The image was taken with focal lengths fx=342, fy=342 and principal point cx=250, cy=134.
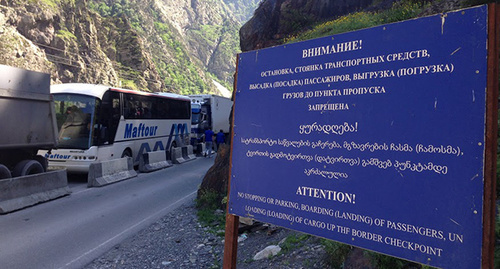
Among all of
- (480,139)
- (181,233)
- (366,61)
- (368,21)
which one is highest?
(368,21)

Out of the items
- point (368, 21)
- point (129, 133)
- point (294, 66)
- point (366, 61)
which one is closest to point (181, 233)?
point (294, 66)

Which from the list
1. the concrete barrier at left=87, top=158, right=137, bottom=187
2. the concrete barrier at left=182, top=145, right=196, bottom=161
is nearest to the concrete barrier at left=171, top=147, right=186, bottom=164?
the concrete barrier at left=182, top=145, right=196, bottom=161

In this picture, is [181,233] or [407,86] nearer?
[407,86]

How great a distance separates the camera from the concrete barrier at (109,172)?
11602 millimetres

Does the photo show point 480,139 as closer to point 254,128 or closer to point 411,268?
point 254,128

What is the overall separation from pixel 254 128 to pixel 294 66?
66 centimetres

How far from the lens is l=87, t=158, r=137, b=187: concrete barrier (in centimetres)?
1160

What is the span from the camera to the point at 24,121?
957 cm

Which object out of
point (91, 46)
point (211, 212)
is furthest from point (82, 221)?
point (91, 46)

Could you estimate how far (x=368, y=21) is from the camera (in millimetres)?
13812

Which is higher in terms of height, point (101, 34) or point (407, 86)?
point (101, 34)

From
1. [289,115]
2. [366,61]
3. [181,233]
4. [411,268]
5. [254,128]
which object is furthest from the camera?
[181,233]

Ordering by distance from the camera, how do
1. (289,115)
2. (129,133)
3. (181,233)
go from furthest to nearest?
(129,133), (181,233), (289,115)

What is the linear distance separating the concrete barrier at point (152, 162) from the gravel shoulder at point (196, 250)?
821 centimetres
